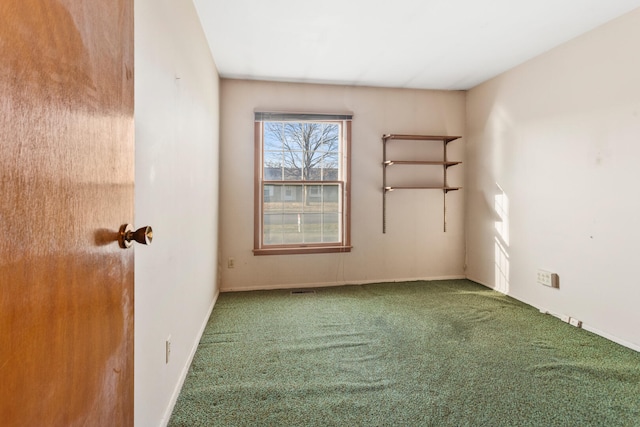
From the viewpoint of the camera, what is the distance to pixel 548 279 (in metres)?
2.90

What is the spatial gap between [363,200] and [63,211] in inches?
134

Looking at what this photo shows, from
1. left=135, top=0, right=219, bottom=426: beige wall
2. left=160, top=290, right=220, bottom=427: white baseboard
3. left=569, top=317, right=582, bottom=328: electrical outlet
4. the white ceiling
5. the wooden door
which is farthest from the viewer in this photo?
left=569, top=317, right=582, bottom=328: electrical outlet

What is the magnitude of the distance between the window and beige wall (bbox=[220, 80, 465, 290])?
105 mm

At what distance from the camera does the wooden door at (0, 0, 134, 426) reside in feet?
1.45

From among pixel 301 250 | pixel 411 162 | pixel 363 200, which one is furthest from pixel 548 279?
pixel 301 250

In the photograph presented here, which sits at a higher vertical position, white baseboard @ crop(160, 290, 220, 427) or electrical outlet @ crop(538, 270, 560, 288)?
electrical outlet @ crop(538, 270, 560, 288)

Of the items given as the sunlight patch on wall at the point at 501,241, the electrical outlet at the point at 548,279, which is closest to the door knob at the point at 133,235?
the electrical outlet at the point at 548,279

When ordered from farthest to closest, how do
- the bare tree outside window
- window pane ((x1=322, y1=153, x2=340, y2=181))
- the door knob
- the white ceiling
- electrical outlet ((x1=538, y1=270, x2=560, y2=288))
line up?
window pane ((x1=322, y1=153, x2=340, y2=181))
the bare tree outside window
electrical outlet ((x1=538, y1=270, x2=560, y2=288))
the white ceiling
the door knob

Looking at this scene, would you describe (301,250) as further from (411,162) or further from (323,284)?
(411,162)

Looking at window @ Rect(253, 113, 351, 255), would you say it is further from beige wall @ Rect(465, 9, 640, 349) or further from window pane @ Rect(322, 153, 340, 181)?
beige wall @ Rect(465, 9, 640, 349)

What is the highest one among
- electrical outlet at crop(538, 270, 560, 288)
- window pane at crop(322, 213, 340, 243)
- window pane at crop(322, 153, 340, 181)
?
window pane at crop(322, 153, 340, 181)

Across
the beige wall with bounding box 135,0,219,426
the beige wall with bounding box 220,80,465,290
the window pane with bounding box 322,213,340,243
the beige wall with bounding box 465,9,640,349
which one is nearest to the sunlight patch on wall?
the beige wall with bounding box 465,9,640,349

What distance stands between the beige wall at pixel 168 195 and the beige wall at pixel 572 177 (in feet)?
10.0

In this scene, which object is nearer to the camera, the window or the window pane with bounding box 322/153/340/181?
the window
